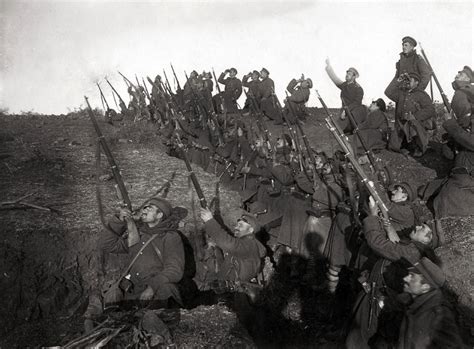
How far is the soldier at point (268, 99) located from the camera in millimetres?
13492

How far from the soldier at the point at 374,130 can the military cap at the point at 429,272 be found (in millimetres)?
5275

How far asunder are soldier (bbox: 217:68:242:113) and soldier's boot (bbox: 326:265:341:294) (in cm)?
935

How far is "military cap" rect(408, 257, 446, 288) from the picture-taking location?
3.76 m

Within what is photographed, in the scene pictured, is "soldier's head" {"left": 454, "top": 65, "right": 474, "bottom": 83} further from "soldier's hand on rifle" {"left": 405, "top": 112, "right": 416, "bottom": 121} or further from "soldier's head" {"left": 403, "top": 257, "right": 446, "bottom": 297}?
"soldier's head" {"left": 403, "top": 257, "right": 446, "bottom": 297}

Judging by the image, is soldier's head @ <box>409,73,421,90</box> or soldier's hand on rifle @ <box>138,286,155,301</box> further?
soldier's head @ <box>409,73,421,90</box>

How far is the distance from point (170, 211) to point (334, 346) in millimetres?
2985

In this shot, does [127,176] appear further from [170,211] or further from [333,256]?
[333,256]

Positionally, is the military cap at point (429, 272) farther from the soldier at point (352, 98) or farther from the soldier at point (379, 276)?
the soldier at point (352, 98)

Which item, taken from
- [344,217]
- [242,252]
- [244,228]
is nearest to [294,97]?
[344,217]

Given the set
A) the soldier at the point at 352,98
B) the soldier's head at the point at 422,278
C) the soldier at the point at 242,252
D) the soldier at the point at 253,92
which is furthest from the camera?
the soldier at the point at 253,92

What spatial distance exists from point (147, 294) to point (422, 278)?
9.48 feet

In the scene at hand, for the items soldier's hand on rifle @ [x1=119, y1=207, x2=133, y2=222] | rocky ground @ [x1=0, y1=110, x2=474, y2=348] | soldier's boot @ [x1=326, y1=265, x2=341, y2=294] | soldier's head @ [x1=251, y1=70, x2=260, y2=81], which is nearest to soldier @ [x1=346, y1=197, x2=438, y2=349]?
rocky ground @ [x1=0, y1=110, x2=474, y2=348]

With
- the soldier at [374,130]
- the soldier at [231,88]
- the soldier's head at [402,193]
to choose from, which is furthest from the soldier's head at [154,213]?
the soldier at [231,88]

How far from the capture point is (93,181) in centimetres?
830
